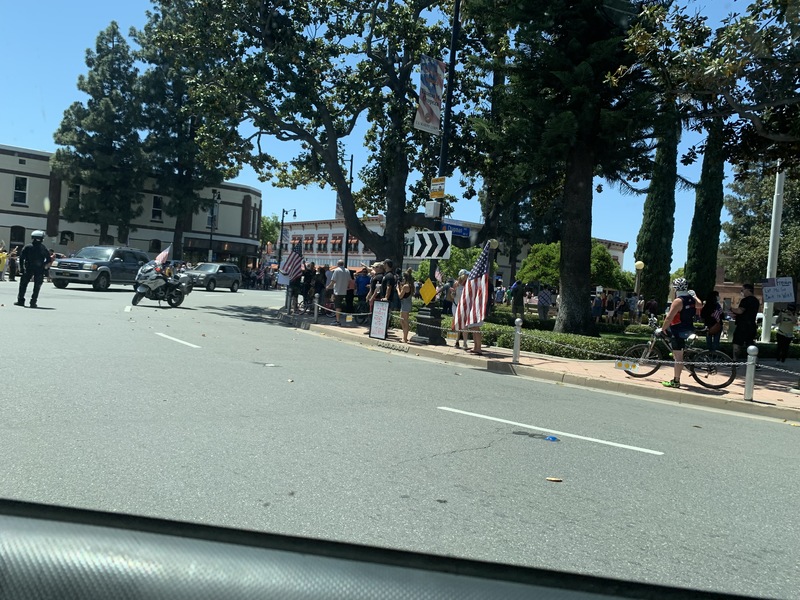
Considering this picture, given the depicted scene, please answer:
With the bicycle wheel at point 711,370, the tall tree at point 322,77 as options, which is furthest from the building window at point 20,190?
the bicycle wheel at point 711,370

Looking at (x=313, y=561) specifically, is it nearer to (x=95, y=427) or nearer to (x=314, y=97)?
(x=95, y=427)

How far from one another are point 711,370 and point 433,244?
6809mm

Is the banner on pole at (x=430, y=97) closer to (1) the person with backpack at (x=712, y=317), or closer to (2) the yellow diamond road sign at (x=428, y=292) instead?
(2) the yellow diamond road sign at (x=428, y=292)

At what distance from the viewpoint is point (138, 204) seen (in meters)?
53.0

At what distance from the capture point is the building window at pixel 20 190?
162 ft

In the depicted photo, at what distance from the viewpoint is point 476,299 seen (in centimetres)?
1466

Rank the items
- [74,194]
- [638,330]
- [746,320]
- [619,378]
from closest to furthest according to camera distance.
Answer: [619,378], [746,320], [638,330], [74,194]

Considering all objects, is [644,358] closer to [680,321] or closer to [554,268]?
[680,321]

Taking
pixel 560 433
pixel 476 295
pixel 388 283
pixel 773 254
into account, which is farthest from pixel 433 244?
pixel 773 254

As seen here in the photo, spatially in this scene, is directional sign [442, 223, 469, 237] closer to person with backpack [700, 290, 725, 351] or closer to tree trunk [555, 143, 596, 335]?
tree trunk [555, 143, 596, 335]

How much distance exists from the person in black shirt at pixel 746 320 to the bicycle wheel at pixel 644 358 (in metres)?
3.69

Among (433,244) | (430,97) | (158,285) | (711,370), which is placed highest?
(430,97)

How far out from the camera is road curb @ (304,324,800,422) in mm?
10461

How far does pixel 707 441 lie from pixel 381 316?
10.1 metres
